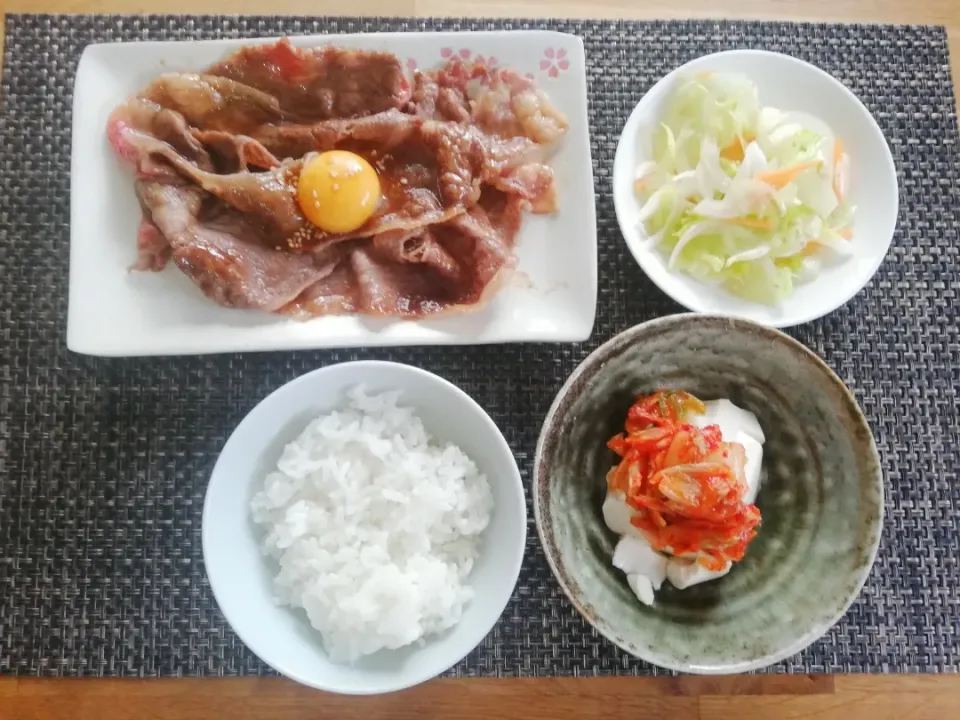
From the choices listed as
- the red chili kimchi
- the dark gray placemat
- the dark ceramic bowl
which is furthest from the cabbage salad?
the red chili kimchi

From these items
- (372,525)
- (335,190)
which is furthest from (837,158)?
(372,525)

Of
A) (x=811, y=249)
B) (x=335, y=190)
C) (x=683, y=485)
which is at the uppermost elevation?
(x=335, y=190)

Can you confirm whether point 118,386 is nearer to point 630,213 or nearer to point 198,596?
point 198,596

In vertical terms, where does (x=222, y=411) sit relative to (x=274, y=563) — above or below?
above

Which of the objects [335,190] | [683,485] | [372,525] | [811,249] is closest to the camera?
[683,485]

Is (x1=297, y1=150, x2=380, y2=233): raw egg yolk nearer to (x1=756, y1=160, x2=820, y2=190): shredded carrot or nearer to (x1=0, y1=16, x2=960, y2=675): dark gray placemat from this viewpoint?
(x1=0, y1=16, x2=960, y2=675): dark gray placemat

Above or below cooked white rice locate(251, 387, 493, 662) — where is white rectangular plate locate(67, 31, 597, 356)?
above

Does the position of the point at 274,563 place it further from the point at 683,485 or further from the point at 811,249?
the point at 811,249
